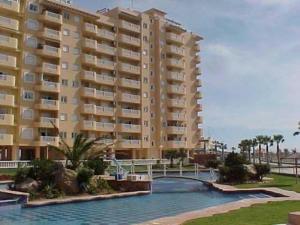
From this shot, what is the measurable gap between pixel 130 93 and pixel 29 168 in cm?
4179

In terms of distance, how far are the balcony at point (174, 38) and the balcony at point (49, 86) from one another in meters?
23.4

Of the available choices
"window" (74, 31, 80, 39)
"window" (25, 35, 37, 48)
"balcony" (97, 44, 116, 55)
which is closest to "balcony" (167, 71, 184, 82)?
"balcony" (97, 44, 116, 55)

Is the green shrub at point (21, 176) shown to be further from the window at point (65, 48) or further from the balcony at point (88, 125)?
the window at point (65, 48)

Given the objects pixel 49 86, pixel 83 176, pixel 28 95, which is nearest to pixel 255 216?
pixel 83 176

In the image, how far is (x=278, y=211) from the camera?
Answer: 45.5ft

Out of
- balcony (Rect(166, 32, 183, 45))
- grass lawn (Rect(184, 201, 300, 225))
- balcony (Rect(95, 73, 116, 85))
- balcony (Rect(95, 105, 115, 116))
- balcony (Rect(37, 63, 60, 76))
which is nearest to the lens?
grass lawn (Rect(184, 201, 300, 225))

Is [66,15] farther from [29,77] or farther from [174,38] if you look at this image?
[174,38]

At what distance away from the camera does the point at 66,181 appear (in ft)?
70.5

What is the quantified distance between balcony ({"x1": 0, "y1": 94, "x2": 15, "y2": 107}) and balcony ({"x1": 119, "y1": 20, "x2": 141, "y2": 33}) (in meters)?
20.7

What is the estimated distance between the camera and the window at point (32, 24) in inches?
2003

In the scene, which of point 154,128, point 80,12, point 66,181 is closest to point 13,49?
point 80,12

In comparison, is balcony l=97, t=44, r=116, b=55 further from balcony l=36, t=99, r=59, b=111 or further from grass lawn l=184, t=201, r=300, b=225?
grass lawn l=184, t=201, r=300, b=225

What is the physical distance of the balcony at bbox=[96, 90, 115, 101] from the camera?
57.9 meters

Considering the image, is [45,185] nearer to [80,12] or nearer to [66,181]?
[66,181]
